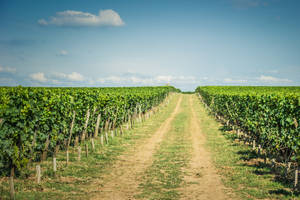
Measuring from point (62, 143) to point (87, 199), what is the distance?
7.49 metres

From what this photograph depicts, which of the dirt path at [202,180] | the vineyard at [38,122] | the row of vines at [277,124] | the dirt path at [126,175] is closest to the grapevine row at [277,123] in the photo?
the row of vines at [277,124]

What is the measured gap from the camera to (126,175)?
1091cm

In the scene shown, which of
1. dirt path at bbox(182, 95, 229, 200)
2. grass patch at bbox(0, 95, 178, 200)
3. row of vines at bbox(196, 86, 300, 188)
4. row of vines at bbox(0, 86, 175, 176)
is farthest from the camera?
row of vines at bbox(196, 86, 300, 188)

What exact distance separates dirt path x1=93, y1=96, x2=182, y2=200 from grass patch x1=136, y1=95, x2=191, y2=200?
1.14ft

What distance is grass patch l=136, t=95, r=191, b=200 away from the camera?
8.95 meters

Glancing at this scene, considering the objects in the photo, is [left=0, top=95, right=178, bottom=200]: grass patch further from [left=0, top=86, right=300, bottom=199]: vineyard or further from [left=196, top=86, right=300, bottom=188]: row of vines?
[left=196, top=86, right=300, bottom=188]: row of vines

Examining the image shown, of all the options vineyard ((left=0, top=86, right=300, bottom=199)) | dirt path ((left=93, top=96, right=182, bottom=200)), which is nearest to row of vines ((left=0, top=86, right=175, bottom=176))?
vineyard ((left=0, top=86, right=300, bottom=199))

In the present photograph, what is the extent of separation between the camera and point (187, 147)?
16.3 metres

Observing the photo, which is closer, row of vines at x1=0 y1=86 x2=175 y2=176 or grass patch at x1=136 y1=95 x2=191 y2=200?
grass patch at x1=136 y1=95 x2=191 y2=200

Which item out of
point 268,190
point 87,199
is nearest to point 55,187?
point 87,199

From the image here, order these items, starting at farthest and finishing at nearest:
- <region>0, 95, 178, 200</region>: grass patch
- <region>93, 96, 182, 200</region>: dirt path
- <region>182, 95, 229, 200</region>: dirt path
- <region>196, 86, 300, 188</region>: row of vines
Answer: <region>196, 86, 300, 188</region>: row of vines → <region>93, 96, 182, 200</region>: dirt path → <region>182, 95, 229, 200</region>: dirt path → <region>0, 95, 178, 200</region>: grass patch

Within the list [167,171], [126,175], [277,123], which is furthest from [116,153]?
[277,123]

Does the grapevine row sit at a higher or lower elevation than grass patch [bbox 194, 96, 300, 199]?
higher

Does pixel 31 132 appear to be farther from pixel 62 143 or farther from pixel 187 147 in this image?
pixel 187 147
